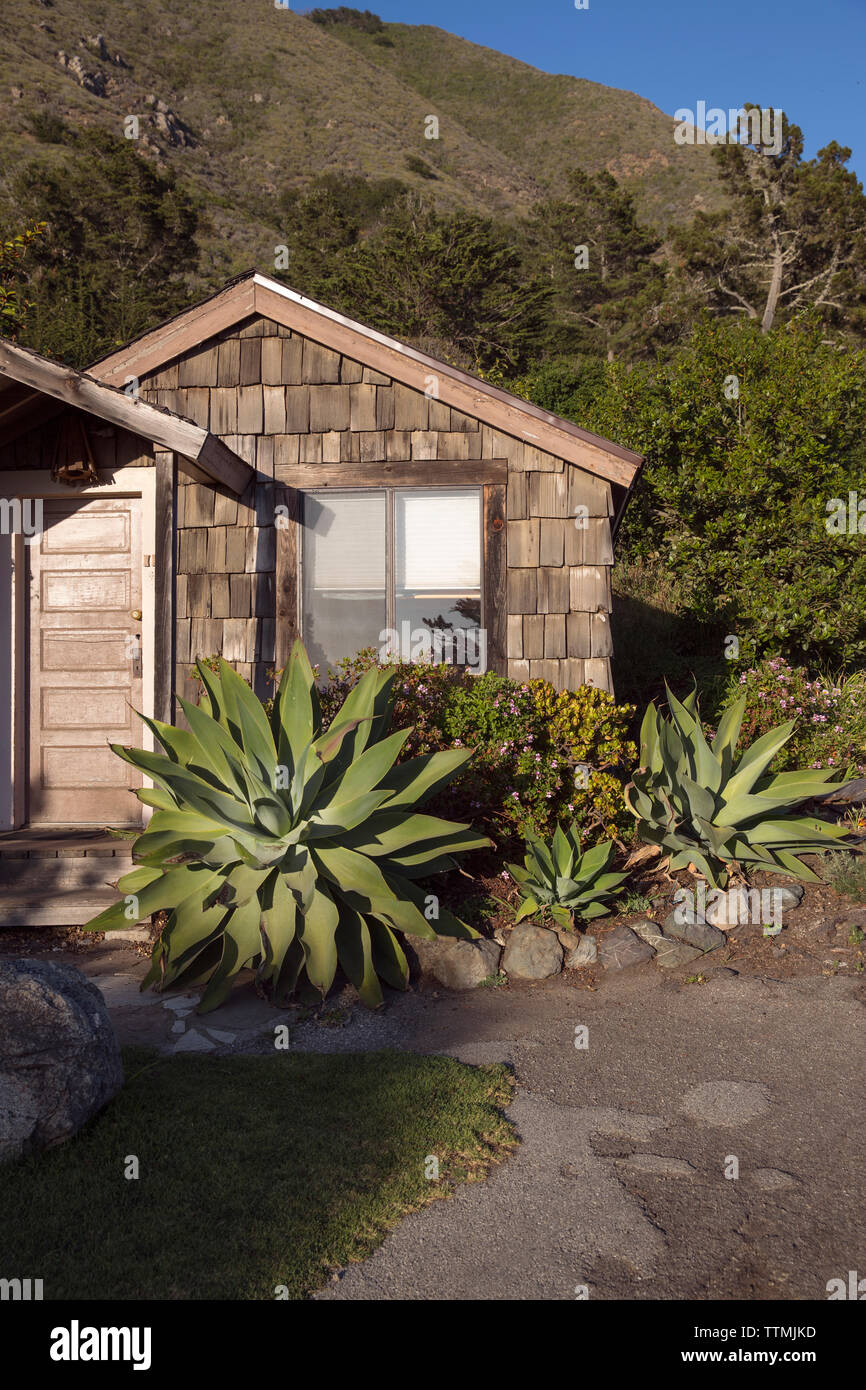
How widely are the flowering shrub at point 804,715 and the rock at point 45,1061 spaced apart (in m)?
6.81

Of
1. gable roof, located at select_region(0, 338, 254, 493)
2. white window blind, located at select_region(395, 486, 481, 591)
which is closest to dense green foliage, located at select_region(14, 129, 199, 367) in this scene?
white window blind, located at select_region(395, 486, 481, 591)

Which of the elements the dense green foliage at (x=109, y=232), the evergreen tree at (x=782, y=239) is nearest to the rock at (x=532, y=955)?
the dense green foliage at (x=109, y=232)

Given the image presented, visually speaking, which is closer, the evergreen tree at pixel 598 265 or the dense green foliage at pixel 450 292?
the dense green foliage at pixel 450 292

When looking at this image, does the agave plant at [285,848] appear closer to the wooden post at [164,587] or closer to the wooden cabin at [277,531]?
the wooden post at [164,587]

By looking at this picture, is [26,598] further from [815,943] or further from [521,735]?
[815,943]

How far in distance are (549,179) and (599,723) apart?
224ft

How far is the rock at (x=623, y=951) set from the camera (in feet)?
18.4

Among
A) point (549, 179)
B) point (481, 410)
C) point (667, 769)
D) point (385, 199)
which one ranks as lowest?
point (667, 769)

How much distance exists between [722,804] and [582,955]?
1451mm

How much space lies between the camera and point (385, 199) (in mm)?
46094

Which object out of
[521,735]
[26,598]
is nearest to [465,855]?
[521,735]

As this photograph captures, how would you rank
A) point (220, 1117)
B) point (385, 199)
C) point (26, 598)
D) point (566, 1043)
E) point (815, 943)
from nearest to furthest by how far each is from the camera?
point (220, 1117)
point (566, 1043)
point (815, 943)
point (26, 598)
point (385, 199)

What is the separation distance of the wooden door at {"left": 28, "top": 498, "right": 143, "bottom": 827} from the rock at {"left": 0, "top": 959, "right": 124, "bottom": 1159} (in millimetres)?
3908

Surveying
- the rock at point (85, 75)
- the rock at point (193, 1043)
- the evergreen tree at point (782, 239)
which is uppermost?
the rock at point (85, 75)
